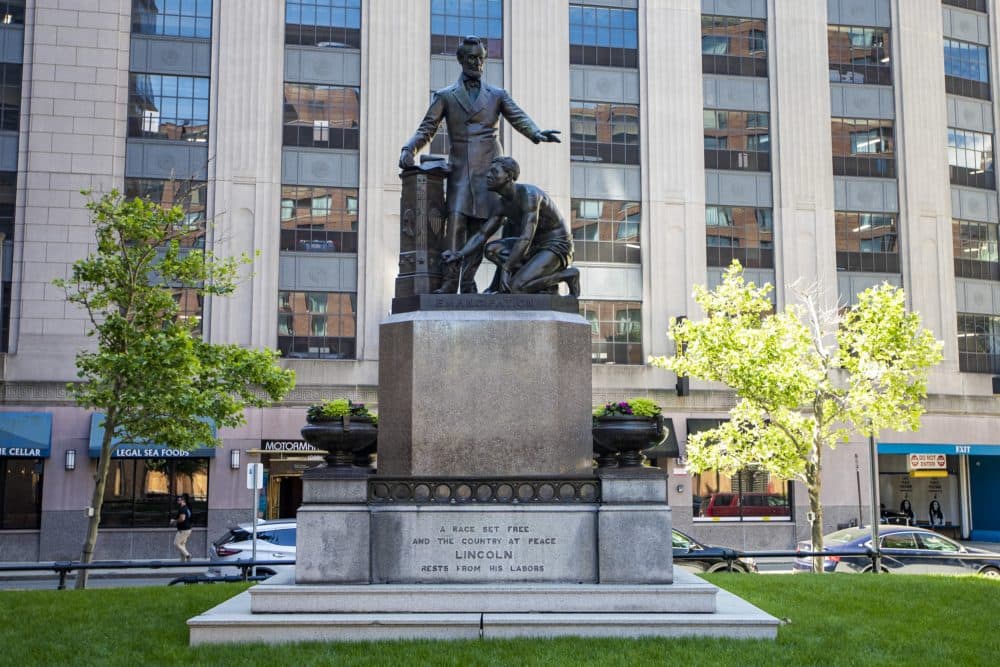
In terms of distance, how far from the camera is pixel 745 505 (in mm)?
39062

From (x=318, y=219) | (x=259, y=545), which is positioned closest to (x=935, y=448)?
(x=318, y=219)

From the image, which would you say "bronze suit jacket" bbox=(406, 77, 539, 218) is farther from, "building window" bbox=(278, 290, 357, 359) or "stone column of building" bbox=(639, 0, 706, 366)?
"stone column of building" bbox=(639, 0, 706, 366)

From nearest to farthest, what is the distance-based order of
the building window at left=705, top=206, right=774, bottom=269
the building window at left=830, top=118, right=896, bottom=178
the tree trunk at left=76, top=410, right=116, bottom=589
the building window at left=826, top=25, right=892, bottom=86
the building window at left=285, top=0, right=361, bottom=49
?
the tree trunk at left=76, top=410, right=116, bottom=589 → the building window at left=285, top=0, right=361, bottom=49 → the building window at left=705, top=206, right=774, bottom=269 → the building window at left=830, top=118, right=896, bottom=178 → the building window at left=826, top=25, right=892, bottom=86

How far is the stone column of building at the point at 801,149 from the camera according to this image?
40.3 metres

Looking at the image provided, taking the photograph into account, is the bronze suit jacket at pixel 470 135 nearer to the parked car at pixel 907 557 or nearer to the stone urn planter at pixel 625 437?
the stone urn planter at pixel 625 437

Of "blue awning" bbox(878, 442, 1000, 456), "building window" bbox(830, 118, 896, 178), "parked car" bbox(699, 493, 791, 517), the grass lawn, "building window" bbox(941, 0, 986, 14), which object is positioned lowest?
"parked car" bbox(699, 493, 791, 517)

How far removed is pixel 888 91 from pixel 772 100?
519 centimetres

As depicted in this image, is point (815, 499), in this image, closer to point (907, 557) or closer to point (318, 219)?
point (907, 557)

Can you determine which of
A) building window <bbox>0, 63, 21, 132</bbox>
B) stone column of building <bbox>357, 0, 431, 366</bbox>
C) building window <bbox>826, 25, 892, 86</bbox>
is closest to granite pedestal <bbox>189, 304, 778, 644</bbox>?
stone column of building <bbox>357, 0, 431, 366</bbox>

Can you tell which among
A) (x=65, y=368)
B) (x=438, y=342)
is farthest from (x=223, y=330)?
(x=438, y=342)

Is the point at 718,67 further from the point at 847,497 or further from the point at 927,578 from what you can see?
the point at 927,578

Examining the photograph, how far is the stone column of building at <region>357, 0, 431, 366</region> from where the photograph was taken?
37.3 metres

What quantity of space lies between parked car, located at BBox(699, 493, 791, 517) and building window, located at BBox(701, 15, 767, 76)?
53.1ft

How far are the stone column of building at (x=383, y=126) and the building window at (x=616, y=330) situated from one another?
24.7ft
